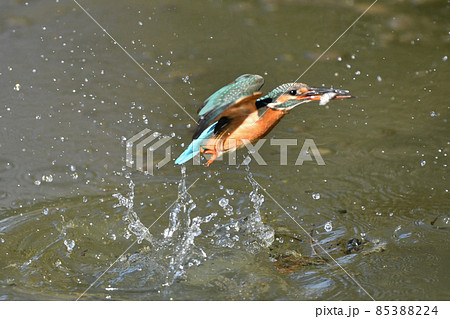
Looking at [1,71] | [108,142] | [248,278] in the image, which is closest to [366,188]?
[248,278]

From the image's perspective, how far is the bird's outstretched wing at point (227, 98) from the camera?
1.98 metres

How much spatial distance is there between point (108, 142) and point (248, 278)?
1.31 m

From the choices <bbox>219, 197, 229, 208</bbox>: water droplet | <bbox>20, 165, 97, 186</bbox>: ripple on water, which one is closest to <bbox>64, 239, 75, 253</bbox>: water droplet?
<bbox>20, 165, 97, 186</bbox>: ripple on water

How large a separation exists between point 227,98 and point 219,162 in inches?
50.9

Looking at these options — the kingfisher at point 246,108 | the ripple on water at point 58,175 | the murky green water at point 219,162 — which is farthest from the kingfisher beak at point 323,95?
the ripple on water at point 58,175

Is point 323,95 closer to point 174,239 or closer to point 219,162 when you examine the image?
point 174,239

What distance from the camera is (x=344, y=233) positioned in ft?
8.95

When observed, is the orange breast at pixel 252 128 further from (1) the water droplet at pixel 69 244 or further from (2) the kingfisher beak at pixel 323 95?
(1) the water droplet at pixel 69 244

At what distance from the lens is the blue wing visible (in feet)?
7.06

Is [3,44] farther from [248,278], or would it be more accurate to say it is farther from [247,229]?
[248,278]

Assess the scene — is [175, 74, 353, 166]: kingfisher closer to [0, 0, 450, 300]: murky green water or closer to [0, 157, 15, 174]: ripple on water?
[0, 0, 450, 300]: murky green water

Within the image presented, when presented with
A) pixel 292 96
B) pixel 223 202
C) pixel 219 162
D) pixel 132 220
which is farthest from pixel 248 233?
pixel 292 96

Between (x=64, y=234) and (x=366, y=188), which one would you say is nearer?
(x=64, y=234)

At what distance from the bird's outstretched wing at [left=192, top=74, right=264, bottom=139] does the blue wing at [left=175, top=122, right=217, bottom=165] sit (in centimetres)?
13
